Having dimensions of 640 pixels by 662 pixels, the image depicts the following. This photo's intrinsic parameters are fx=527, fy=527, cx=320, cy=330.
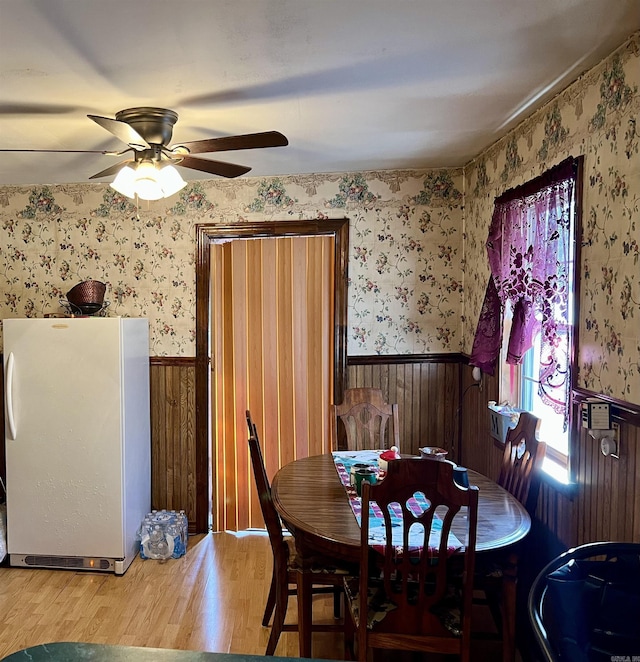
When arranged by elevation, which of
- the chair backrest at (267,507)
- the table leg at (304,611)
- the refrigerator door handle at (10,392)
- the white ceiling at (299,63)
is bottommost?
the table leg at (304,611)

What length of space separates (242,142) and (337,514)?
1.52m

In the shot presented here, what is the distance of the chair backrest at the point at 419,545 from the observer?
5.61 feet

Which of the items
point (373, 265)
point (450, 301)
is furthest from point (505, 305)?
point (373, 265)

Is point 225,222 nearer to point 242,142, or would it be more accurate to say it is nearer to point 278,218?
point 278,218

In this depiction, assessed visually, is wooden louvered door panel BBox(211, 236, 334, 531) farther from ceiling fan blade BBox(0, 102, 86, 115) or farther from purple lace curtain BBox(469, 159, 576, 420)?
ceiling fan blade BBox(0, 102, 86, 115)

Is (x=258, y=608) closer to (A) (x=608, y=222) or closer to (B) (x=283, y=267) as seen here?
(B) (x=283, y=267)

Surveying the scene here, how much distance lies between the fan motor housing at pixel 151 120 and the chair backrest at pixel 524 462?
2.05 m

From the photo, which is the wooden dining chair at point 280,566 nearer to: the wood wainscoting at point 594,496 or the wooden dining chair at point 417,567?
the wooden dining chair at point 417,567

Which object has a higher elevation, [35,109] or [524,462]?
[35,109]

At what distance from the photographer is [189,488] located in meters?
3.74

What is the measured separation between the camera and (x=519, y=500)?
7.50 ft

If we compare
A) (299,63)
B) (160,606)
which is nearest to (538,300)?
(299,63)

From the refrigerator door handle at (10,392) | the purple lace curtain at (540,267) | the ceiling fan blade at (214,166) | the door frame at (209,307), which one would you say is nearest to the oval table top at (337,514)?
the purple lace curtain at (540,267)

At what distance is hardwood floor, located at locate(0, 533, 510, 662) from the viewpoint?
253 cm
